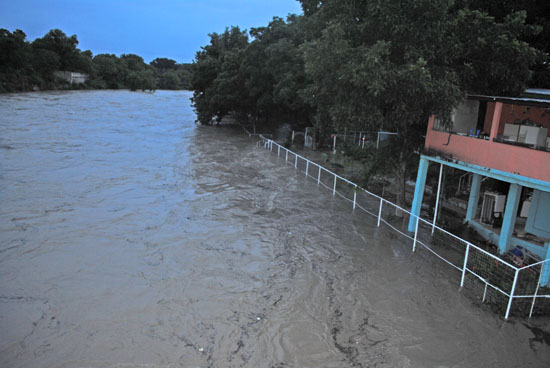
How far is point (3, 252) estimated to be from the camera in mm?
10734

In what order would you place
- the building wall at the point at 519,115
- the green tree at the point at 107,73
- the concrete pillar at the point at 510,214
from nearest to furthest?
the concrete pillar at the point at 510,214, the building wall at the point at 519,115, the green tree at the point at 107,73

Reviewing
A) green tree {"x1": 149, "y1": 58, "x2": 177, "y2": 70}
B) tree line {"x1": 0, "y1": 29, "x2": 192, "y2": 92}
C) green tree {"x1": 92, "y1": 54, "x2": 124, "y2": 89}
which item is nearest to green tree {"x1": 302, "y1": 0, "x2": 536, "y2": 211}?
tree line {"x1": 0, "y1": 29, "x2": 192, "y2": 92}

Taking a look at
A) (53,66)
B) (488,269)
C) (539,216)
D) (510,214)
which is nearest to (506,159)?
(510,214)

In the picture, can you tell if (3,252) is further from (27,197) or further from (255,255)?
(255,255)

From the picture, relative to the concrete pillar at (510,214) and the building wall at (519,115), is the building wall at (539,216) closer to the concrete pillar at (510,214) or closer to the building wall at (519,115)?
the concrete pillar at (510,214)

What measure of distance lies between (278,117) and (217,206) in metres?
27.9

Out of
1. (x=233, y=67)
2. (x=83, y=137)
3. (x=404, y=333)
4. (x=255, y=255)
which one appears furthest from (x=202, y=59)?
(x=404, y=333)

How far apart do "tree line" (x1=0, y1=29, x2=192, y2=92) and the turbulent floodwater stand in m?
31.5

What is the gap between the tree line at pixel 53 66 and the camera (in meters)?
62.1

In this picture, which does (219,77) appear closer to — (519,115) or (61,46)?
(519,115)

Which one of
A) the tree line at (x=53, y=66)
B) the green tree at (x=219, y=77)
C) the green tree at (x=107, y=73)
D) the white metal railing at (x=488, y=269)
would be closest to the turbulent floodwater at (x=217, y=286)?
the white metal railing at (x=488, y=269)

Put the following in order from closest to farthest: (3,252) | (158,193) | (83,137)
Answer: (3,252), (158,193), (83,137)

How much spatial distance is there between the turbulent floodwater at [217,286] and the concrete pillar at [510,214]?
1.66 meters

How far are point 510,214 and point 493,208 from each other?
2699 mm
